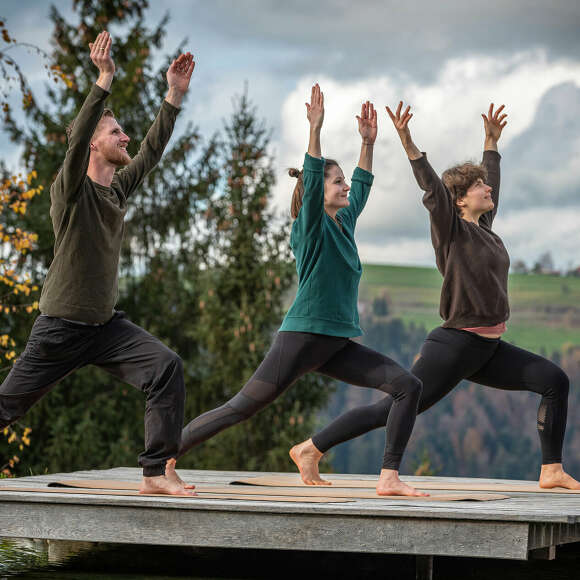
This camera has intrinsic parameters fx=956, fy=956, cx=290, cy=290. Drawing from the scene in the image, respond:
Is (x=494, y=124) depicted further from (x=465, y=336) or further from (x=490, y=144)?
(x=465, y=336)

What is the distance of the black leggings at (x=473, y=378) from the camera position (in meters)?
5.15

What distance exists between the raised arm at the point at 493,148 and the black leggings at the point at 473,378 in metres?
0.91

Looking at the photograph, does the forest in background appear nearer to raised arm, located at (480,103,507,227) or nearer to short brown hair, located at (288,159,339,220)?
raised arm, located at (480,103,507,227)

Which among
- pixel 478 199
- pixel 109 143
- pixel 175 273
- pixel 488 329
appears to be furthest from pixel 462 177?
pixel 175 273

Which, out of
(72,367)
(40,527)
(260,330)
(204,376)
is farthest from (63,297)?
(204,376)

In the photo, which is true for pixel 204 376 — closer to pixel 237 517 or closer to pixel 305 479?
pixel 305 479

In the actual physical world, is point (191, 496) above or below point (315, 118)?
below

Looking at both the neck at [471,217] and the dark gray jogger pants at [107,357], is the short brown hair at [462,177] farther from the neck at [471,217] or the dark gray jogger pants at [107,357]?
the dark gray jogger pants at [107,357]

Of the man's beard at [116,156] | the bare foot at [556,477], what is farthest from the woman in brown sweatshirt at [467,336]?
the man's beard at [116,156]

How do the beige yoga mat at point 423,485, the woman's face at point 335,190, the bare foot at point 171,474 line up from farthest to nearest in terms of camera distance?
the beige yoga mat at point 423,485
the woman's face at point 335,190
the bare foot at point 171,474

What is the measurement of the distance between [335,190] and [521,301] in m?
10.9

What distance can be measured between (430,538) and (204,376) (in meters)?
8.91

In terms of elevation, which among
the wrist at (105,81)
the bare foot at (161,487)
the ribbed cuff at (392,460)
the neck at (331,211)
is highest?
the wrist at (105,81)

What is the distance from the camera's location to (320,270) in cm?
479
